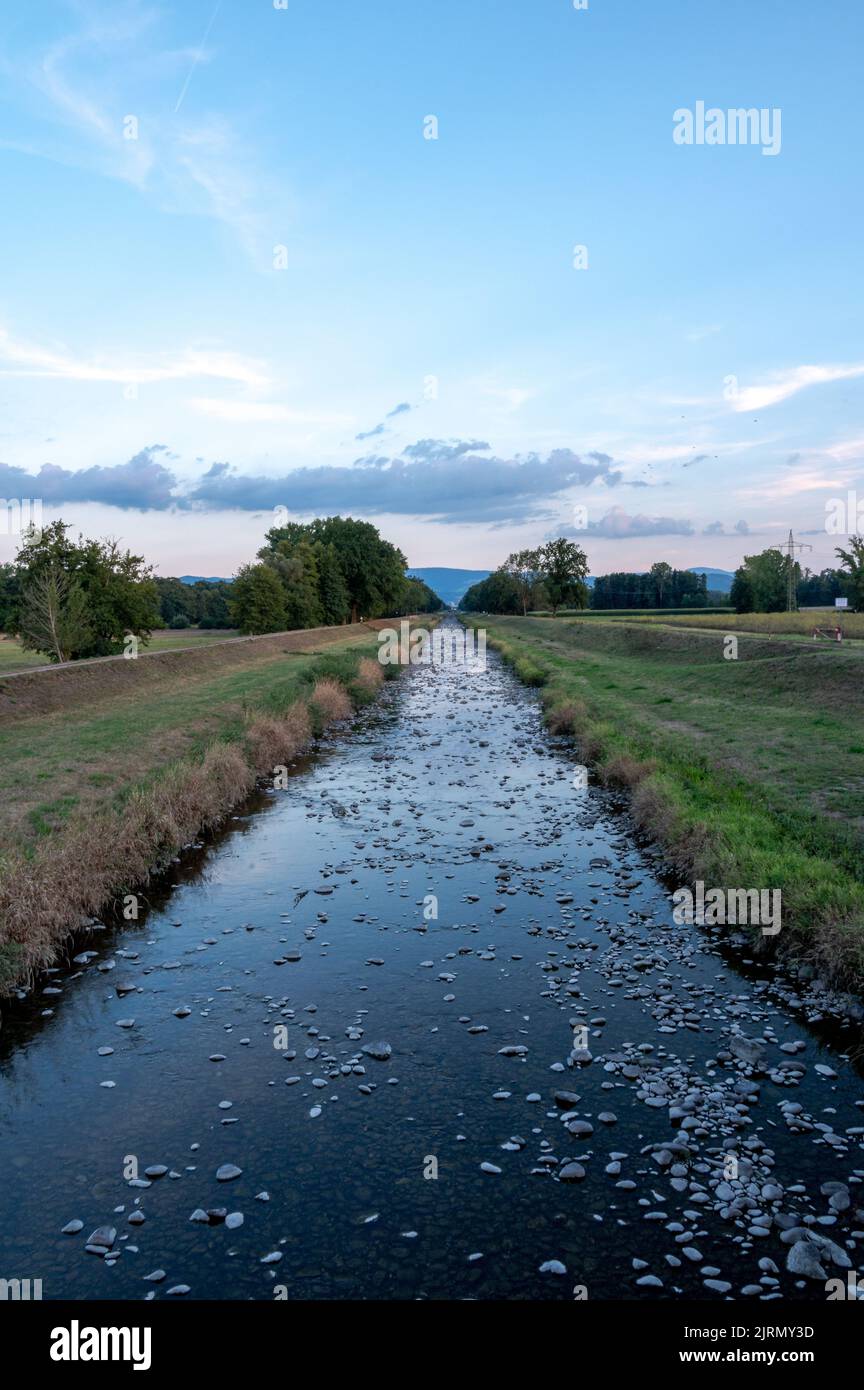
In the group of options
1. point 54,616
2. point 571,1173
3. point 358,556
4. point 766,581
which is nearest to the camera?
point 571,1173

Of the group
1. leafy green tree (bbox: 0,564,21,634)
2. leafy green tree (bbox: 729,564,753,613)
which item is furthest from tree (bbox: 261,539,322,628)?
leafy green tree (bbox: 729,564,753,613)

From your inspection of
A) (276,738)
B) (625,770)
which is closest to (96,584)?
(276,738)

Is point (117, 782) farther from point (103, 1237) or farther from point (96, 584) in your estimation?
point (96, 584)

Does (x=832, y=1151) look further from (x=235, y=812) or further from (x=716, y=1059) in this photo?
(x=235, y=812)

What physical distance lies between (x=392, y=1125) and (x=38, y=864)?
8235 millimetres

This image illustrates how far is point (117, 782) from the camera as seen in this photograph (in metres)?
20.5

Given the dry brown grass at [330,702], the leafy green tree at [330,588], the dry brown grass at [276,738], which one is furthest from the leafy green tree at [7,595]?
the leafy green tree at [330,588]

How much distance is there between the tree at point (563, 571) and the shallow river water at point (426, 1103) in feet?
420

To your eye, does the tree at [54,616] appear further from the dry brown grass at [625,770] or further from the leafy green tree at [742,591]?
the leafy green tree at [742,591]

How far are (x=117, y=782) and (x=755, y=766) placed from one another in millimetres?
16332

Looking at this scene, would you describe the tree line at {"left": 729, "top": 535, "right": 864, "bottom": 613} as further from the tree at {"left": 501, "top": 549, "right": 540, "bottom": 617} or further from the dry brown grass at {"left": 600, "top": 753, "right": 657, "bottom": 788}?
the dry brown grass at {"left": 600, "top": 753, "right": 657, "bottom": 788}

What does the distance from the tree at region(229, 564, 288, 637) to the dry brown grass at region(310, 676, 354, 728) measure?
43521 mm

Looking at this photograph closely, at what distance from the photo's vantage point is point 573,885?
1542cm
